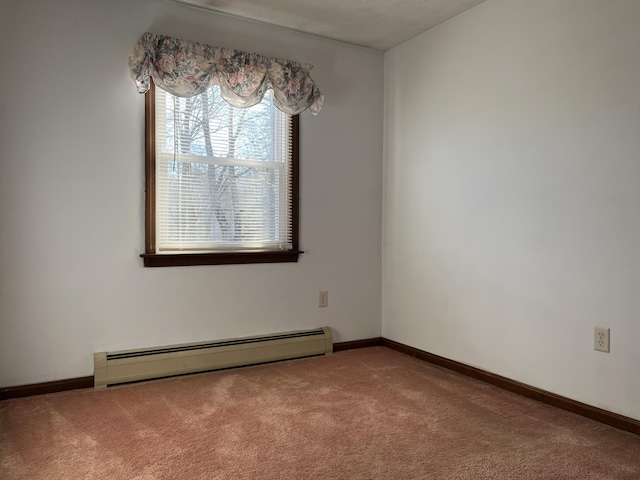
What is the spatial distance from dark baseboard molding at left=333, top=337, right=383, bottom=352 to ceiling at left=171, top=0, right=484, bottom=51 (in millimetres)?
2249

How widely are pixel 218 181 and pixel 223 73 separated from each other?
26.3 inches

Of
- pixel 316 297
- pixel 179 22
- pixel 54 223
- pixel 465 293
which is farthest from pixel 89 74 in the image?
pixel 465 293

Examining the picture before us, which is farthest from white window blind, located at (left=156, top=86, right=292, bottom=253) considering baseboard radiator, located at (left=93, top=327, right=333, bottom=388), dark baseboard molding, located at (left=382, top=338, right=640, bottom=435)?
dark baseboard molding, located at (left=382, top=338, right=640, bottom=435)

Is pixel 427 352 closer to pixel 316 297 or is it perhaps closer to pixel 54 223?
pixel 316 297

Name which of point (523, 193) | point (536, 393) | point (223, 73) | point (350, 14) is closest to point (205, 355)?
point (223, 73)

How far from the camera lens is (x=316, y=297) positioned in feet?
11.9

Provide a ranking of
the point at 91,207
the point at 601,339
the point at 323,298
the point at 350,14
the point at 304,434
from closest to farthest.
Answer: the point at 304,434
the point at 601,339
the point at 91,207
the point at 350,14
the point at 323,298

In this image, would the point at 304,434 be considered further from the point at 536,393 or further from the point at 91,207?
the point at 91,207

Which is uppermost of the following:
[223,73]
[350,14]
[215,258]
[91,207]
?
[350,14]

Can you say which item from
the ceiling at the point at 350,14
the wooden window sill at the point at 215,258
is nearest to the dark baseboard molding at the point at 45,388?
the wooden window sill at the point at 215,258

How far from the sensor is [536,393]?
2.71 meters

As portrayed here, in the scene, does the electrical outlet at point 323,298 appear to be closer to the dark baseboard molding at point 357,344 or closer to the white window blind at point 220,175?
the dark baseboard molding at point 357,344

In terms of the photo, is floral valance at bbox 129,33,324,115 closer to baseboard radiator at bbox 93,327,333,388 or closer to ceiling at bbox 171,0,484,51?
ceiling at bbox 171,0,484,51

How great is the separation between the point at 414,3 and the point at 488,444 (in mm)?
2484
